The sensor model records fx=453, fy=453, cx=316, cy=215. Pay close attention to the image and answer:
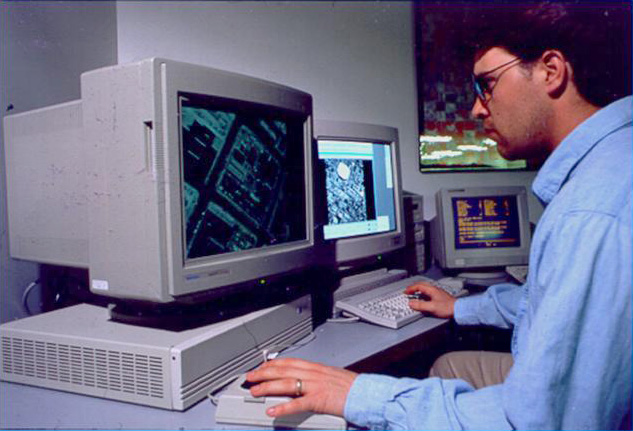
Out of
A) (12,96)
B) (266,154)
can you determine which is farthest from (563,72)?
(12,96)

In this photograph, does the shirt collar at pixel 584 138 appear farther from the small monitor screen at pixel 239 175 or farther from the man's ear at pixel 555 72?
the small monitor screen at pixel 239 175

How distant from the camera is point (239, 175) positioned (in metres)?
0.95

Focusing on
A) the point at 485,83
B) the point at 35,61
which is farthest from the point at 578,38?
the point at 35,61

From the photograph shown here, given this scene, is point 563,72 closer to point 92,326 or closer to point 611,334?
point 611,334

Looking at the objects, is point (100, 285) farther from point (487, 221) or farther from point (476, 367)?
point (487, 221)

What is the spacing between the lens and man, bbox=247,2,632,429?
60 centimetres

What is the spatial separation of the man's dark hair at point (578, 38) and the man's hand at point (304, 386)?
709 mm

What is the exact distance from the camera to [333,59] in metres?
2.10

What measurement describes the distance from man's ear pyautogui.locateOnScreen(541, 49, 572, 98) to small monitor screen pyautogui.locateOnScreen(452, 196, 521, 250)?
1.06m

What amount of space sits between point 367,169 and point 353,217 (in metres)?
0.18

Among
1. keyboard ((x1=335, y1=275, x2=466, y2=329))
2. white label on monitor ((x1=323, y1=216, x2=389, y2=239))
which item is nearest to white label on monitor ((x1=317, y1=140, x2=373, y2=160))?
white label on monitor ((x1=323, y1=216, x2=389, y2=239))

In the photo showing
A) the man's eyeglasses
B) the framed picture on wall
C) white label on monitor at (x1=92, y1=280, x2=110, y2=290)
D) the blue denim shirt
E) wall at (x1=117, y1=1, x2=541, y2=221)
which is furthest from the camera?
the framed picture on wall

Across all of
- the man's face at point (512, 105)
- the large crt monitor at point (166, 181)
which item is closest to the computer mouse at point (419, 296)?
the large crt monitor at point (166, 181)

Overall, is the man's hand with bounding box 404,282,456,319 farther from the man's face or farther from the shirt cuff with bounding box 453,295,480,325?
the man's face
